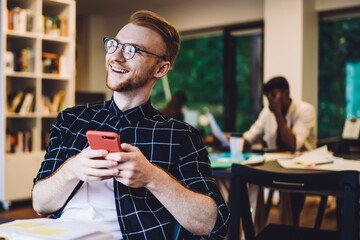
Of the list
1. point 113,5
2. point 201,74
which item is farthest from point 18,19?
point 201,74

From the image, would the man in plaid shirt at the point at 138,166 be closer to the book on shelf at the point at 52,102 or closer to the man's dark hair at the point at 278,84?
the man's dark hair at the point at 278,84

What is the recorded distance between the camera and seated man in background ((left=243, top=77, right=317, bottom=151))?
10.5ft

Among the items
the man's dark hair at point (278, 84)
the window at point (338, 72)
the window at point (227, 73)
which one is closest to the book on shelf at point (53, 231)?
the man's dark hair at point (278, 84)

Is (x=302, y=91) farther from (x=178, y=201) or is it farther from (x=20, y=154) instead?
(x=178, y=201)

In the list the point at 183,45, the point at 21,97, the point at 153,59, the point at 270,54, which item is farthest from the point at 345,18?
the point at 153,59

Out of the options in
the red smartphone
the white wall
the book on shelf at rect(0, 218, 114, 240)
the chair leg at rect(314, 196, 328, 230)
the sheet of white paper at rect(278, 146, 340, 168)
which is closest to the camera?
the book on shelf at rect(0, 218, 114, 240)

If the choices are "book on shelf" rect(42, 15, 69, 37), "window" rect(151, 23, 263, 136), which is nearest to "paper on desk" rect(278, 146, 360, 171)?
"book on shelf" rect(42, 15, 69, 37)

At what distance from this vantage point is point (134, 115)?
1.24 metres

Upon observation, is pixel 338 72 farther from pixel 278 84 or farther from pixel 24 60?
pixel 24 60

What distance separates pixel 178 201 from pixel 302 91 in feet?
13.1

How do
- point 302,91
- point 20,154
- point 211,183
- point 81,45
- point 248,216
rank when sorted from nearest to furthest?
point 211,183 < point 248,216 < point 20,154 < point 302,91 < point 81,45

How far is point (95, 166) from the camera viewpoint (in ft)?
3.08

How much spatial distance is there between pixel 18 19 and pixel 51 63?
1.86 feet

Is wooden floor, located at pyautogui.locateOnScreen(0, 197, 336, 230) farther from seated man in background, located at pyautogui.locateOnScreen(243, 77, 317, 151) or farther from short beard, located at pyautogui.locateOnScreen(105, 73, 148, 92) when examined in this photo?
short beard, located at pyautogui.locateOnScreen(105, 73, 148, 92)
